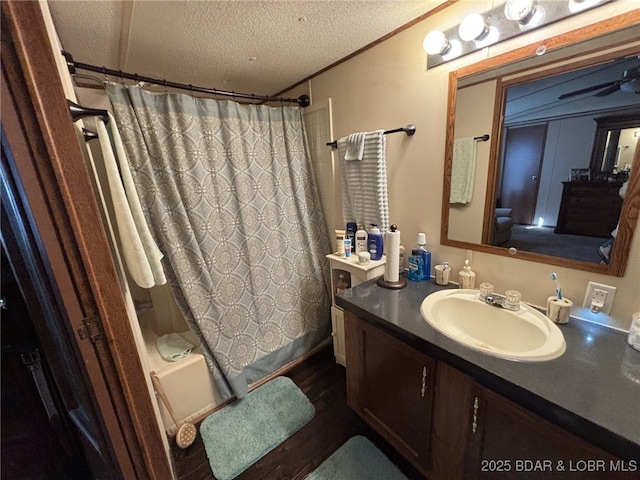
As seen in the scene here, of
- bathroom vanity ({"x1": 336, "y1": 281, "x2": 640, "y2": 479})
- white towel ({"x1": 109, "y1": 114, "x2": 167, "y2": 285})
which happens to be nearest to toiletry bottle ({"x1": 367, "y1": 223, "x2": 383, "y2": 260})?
bathroom vanity ({"x1": 336, "y1": 281, "x2": 640, "y2": 479})

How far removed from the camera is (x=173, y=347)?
1.61m

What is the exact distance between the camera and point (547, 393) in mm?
689

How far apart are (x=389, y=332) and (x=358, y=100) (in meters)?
1.37

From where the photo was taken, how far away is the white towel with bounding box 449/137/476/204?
1211 mm

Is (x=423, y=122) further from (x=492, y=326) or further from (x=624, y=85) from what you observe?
(x=492, y=326)

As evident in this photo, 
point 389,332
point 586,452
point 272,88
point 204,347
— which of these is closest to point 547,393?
point 586,452

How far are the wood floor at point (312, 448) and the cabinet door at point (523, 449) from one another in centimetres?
56

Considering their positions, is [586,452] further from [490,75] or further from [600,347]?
[490,75]

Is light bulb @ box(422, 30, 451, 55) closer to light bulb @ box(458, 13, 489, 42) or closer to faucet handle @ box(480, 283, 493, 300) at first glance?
light bulb @ box(458, 13, 489, 42)

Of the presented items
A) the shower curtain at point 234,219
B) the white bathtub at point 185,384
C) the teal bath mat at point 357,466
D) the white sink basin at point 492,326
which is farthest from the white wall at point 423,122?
the white bathtub at point 185,384

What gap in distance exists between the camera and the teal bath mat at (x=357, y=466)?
1233 mm

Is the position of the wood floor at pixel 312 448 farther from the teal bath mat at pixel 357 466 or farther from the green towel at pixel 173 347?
the green towel at pixel 173 347

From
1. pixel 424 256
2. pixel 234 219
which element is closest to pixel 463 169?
pixel 424 256

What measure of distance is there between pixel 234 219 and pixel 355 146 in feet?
2.92
